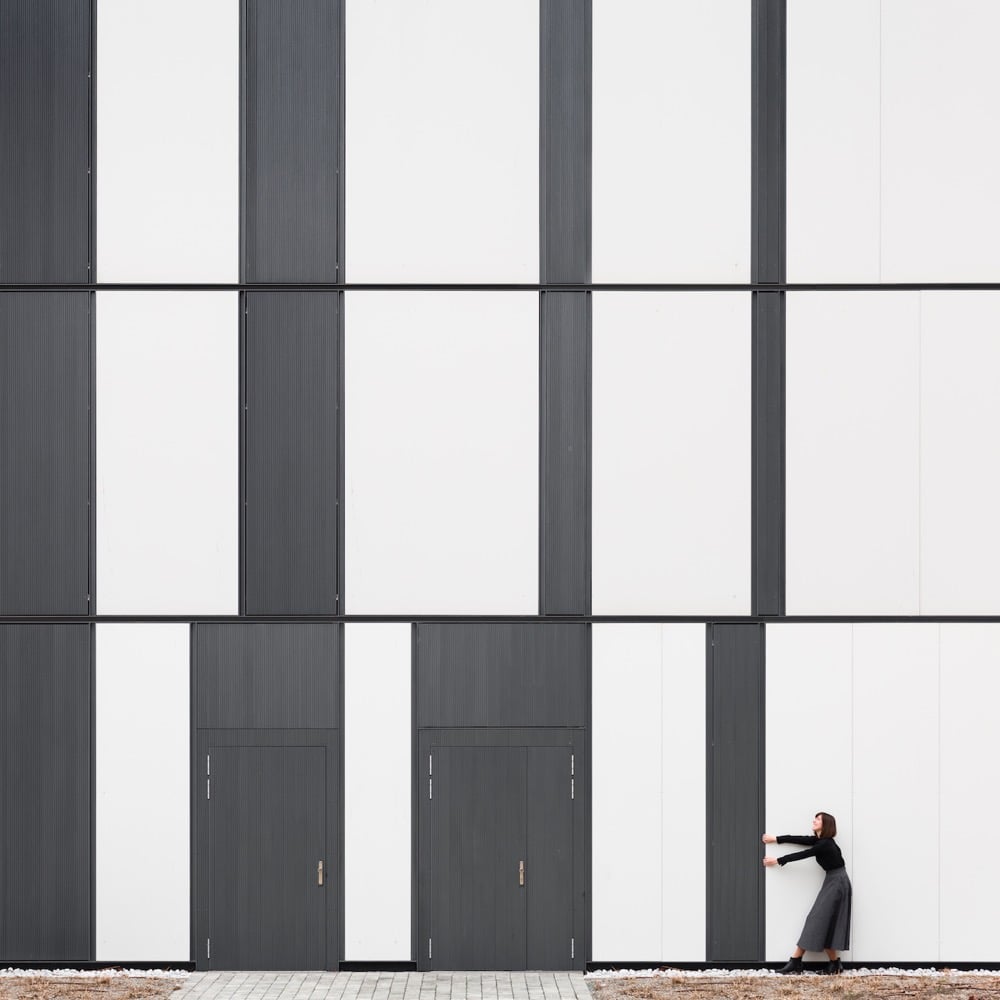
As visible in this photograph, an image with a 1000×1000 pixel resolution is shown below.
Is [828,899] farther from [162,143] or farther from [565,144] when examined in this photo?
[162,143]

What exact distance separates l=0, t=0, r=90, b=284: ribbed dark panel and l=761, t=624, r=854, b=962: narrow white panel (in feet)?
27.9

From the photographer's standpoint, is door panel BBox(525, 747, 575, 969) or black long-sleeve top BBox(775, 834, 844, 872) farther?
door panel BBox(525, 747, 575, 969)

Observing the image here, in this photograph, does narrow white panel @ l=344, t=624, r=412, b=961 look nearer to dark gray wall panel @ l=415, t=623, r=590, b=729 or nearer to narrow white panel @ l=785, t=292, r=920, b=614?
dark gray wall panel @ l=415, t=623, r=590, b=729

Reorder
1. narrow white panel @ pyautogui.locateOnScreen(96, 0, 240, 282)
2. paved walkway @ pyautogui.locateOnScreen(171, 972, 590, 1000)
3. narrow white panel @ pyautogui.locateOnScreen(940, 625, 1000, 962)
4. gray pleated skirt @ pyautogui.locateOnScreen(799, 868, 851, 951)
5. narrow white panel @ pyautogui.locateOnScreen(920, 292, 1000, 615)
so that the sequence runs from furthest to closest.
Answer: narrow white panel @ pyautogui.locateOnScreen(96, 0, 240, 282) → narrow white panel @ pyautogui.locateOnScreen(920, 292, 1000, 615) → narrow white panel @ pyautogui.locateOnScreen(940, 625, 1000, 962) → gray pleated skirt @ pyautogui.locateOnScreen(799, 868, 851, 951) → paved walkway @ pyautogui.locateOnScreen(171, 972, 590, 1000)

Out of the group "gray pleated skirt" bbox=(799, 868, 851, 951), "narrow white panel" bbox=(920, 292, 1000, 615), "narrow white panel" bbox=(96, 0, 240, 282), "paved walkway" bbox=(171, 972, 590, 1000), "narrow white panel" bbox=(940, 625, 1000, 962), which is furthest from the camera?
"narrow white panel" bbox=(96, 0, 240, 282)

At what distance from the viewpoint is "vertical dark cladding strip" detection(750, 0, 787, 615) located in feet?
33.2

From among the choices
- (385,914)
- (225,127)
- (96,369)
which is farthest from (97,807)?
(225,127)

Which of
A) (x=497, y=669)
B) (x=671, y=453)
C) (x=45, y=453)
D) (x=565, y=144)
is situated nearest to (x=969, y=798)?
(x=671, y=453)

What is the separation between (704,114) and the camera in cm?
1018

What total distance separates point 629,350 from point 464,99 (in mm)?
3164

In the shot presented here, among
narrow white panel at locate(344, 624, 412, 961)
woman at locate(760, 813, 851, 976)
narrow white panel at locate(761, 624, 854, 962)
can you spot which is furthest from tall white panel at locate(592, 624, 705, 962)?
narrow white panel at locate(344, 624, 412, 961)

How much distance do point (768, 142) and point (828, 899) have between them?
7804mm

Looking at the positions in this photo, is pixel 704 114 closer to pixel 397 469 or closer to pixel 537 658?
pixel 397 469

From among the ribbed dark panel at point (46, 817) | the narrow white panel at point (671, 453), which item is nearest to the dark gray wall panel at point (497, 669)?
the narrow white panel at point (671, 453)
